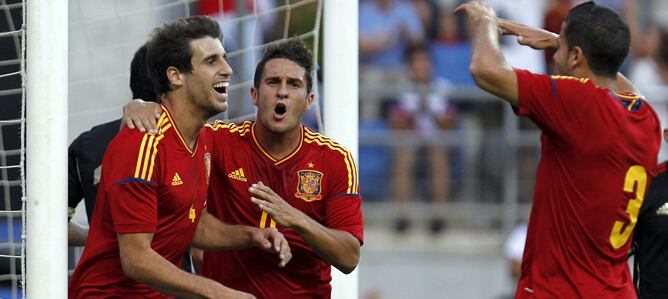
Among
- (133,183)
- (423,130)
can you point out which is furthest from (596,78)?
(423,130)

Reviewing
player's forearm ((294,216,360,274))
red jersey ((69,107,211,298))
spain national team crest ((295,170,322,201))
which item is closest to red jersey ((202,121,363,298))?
spain national team crest ((295,170,322,201))

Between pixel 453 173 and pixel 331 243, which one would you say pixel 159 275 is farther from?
pixel 453 173

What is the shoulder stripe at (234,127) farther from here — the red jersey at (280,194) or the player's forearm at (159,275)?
the player's forearm at (159,275)

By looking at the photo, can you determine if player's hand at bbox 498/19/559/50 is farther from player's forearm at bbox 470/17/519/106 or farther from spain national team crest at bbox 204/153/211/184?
spain national team crest at bbox 204/153/211/184

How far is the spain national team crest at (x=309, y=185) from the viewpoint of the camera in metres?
6.00

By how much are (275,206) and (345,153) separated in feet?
2.44

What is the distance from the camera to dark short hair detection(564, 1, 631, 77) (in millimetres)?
5234

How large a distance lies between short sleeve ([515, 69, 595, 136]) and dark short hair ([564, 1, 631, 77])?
0.51ft

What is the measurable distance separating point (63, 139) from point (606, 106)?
2312 millimetres

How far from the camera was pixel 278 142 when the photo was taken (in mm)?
6074

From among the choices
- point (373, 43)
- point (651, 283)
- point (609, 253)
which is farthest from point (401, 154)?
point (609, 253)

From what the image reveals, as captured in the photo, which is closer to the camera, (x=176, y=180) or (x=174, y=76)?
(x=176, y=180)

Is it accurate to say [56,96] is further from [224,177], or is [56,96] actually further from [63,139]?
[224,177]

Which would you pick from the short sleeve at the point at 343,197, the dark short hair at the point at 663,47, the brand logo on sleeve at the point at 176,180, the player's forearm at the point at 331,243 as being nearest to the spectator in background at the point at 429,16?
the dark short hair at the point at 663,47
